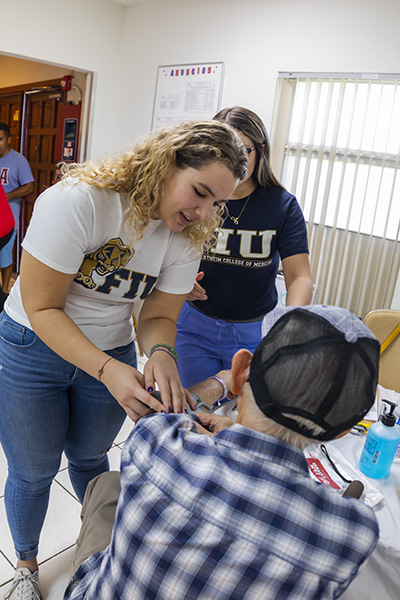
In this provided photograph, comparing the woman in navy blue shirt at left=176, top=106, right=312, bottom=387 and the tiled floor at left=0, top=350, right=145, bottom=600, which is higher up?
the woman in navy blue shirt at left=176, top=106, right=312, bottom=387

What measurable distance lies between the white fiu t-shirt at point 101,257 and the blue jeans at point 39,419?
10cm

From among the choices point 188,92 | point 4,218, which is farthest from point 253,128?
point 188,92

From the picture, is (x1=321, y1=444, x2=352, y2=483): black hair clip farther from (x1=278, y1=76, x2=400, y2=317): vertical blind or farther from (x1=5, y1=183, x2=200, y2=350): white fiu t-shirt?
(x1=278, y1=76, x2=400, y2=317): vertical blind

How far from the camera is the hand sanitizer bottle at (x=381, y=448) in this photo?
3.77ft

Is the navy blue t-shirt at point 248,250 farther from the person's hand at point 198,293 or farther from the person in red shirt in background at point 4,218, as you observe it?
the person in red shirt in background at point 4,218

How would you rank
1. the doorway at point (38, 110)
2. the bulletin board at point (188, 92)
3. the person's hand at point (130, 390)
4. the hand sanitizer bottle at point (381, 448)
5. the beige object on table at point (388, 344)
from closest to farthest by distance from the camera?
1. the person's hand at point (130, 390)
2. the hand sanitizer bottle at point (381, 448)
3. the beige object on table at point (388, 344)
4. the bulletin board at point (188, 92)
5. the doorway at point (38, 110)

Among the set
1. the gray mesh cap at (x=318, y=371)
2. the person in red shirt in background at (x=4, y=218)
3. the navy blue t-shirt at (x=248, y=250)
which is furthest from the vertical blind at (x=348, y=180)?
the gray mesh cap at (x=318, y=371)

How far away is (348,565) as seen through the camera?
2.11ft

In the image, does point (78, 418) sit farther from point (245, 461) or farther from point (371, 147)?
point (371, 147)

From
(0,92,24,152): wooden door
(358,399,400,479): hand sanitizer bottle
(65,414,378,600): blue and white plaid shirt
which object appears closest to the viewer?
(65,414,378,600): blue and white plaid shirt

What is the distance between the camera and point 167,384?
1.12 m

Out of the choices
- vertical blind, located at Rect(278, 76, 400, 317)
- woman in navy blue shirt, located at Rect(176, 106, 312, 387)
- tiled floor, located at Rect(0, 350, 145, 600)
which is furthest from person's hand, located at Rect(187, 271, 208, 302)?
vertical blind, located at Rect(278, 76, 400, 317)

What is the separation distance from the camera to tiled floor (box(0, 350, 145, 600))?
1.68m

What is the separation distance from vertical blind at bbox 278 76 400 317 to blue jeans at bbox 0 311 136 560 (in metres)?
2.16
